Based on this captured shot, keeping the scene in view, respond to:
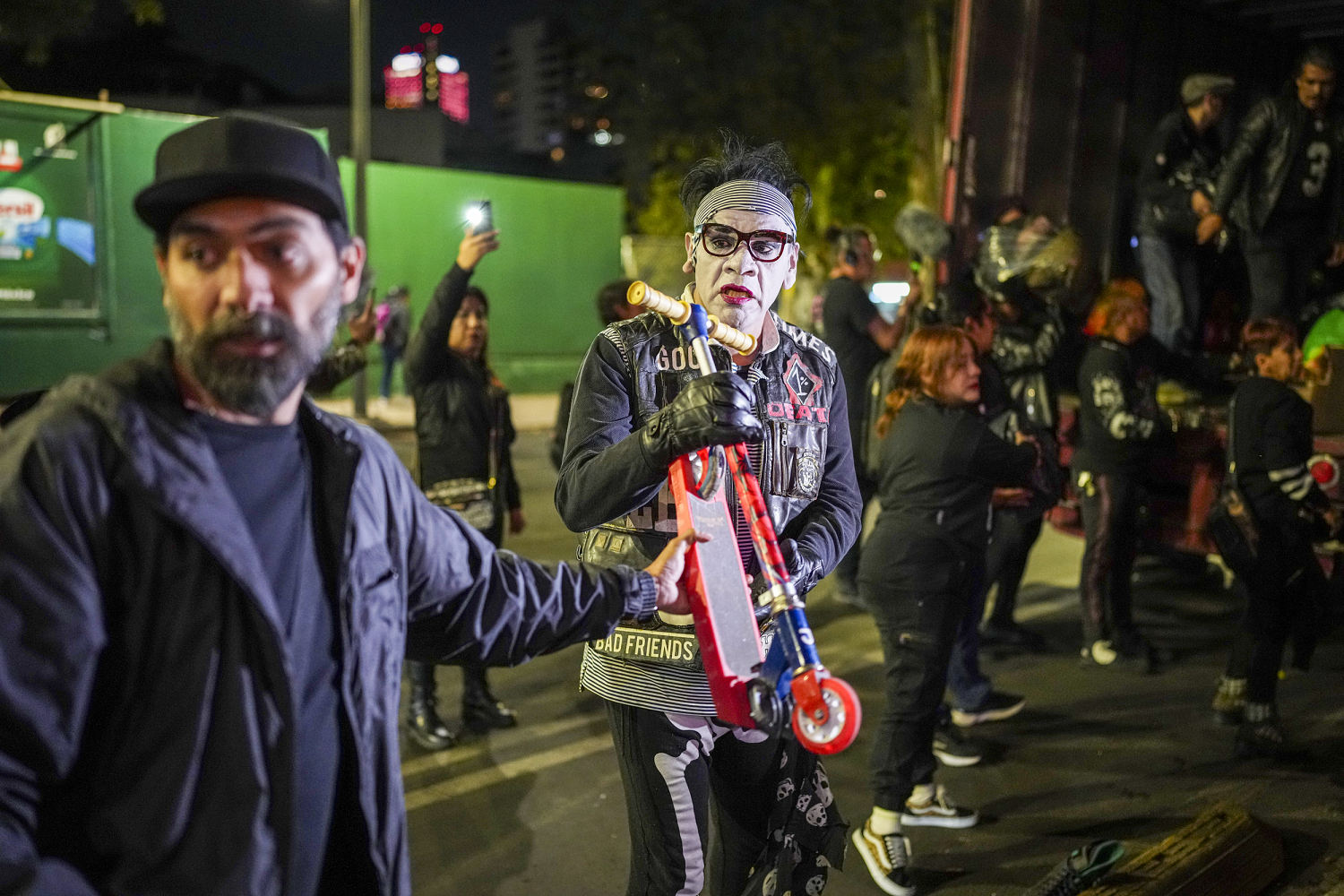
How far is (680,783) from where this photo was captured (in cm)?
254

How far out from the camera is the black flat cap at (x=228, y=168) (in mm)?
1515

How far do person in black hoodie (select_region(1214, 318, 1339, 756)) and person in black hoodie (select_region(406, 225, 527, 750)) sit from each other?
3.19 meters

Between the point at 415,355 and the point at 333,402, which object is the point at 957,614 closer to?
the point at 415,355

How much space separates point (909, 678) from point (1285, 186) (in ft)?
15.0

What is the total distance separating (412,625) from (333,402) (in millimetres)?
14874

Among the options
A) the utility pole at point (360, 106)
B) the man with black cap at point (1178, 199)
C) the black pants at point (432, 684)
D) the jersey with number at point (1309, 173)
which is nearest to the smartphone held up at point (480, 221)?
the black pants at point (432, 684)

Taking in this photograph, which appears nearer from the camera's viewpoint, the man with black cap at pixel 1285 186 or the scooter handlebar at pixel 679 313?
the scooter handlebar at pixel 679 313

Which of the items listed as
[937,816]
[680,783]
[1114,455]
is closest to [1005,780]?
[937,816]

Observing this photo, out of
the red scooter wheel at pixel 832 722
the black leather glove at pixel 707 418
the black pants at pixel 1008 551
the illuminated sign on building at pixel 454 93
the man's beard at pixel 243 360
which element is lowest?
the black pants at pixel 1008 551

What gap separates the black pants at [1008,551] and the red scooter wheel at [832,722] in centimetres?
369

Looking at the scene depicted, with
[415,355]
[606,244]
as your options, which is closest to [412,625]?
[415,355]

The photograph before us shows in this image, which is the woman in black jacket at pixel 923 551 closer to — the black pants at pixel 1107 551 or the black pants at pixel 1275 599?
the black pants at pixel 1275 599

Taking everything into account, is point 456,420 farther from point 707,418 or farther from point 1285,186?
point 1285,186

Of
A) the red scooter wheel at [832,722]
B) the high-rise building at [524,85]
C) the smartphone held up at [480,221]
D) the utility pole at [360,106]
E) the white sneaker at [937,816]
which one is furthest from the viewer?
the high-rise building at [524,85]
